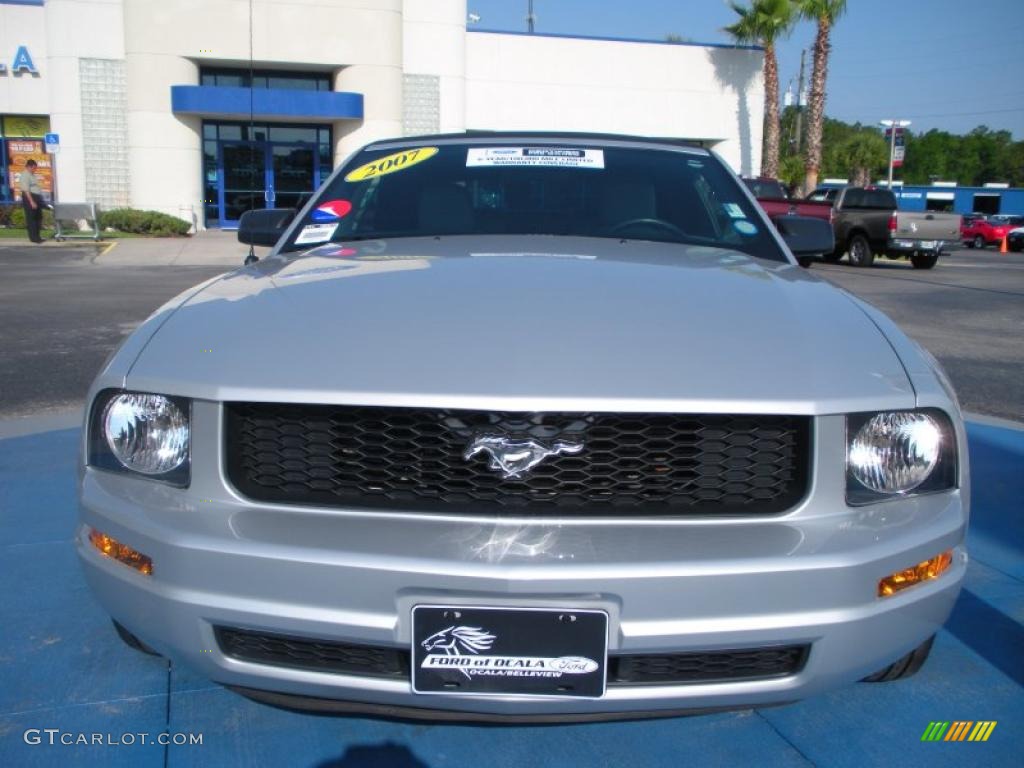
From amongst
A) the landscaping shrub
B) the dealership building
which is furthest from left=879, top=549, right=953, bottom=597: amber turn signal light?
the dealership building

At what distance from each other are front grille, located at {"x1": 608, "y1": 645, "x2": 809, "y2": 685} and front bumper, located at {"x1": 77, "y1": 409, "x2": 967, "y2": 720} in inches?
0.7

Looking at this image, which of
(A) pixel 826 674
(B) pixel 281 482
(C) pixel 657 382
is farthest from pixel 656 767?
(B) pixel 281 482

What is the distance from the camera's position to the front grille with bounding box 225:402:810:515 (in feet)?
6.24

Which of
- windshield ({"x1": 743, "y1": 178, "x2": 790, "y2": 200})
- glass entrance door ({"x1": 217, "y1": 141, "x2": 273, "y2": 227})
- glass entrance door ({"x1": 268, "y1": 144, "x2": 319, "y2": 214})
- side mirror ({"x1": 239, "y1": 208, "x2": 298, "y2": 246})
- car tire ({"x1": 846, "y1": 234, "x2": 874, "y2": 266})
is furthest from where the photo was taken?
glass entrance door ({"x1": 268, "y1": 144, "x2": 319, "y2": 214})

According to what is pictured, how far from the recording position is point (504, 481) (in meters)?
1.89

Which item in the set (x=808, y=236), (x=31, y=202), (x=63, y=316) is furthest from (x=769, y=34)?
(x=808, y=236)

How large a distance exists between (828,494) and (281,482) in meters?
1.15

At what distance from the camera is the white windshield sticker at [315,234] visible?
327 cm

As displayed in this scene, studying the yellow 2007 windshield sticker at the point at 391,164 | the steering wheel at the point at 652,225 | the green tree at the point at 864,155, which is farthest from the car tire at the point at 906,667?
the green tree at the point at 864,155

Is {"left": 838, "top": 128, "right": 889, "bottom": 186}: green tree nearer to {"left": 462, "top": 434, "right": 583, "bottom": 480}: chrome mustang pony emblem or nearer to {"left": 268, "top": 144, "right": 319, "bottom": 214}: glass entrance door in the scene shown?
{"left": 268, "top": 144, "right": 319, "bottom": 214}: glass entrance door

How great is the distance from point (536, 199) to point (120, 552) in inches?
77.7

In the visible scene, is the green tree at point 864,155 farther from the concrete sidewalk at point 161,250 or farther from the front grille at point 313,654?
the front grille at point 313,654

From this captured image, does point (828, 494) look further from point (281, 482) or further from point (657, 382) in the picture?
point (281, 482)

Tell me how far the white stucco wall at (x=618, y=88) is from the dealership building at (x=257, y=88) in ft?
0.17
